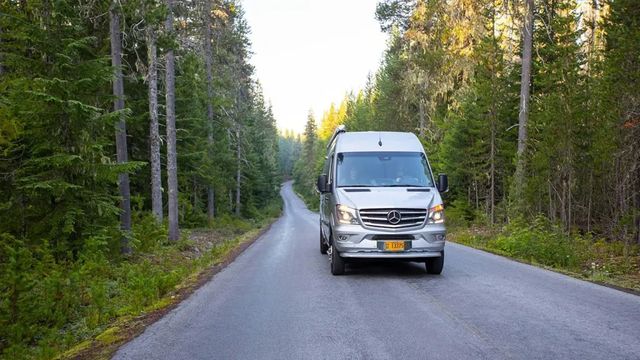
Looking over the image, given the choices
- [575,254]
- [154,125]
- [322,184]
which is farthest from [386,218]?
[154,125]

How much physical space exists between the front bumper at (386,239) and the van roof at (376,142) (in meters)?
2.26

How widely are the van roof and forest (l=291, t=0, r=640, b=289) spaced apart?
4789 millimetres

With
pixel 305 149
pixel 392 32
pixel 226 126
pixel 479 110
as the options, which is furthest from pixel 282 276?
pixel 305 149

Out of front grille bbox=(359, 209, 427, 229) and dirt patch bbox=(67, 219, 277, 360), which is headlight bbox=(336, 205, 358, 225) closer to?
front grille bbox=(359, 209, 427, 229)

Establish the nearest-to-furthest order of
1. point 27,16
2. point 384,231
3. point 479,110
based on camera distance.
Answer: point 384,231 → point 27,16 → point 479,110

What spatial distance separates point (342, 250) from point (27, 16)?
8726 millimetres

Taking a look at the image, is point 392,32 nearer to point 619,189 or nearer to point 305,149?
point 619,189

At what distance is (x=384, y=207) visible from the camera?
347 inches

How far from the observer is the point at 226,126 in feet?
115

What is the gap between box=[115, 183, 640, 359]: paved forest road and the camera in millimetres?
4879

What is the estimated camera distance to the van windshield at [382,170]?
9.93 metres

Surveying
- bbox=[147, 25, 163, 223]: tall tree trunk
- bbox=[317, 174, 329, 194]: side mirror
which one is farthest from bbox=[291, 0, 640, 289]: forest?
bbox=[147, 25, 163, 223]: tall tree trunk

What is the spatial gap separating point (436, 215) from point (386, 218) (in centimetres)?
102

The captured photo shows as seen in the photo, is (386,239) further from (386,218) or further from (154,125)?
(154,125)
